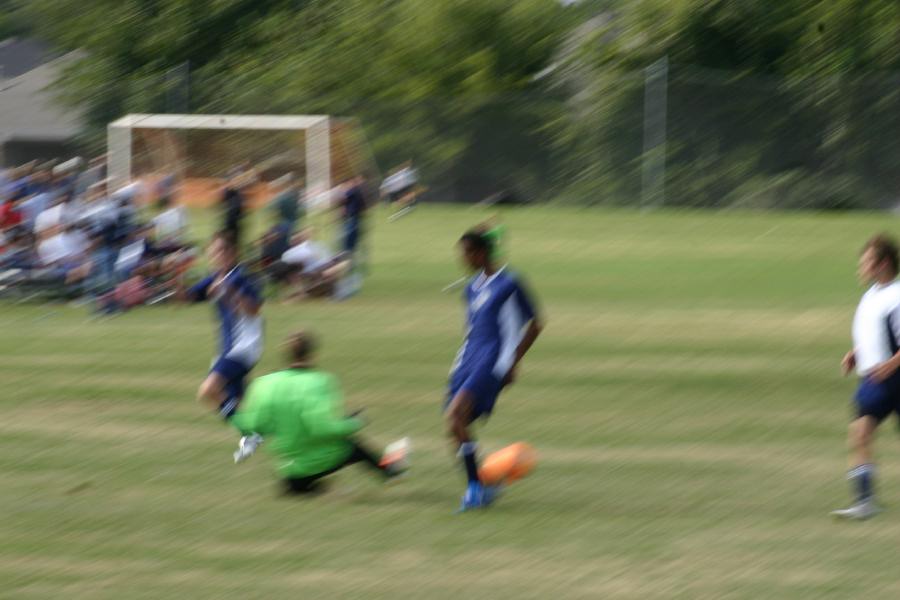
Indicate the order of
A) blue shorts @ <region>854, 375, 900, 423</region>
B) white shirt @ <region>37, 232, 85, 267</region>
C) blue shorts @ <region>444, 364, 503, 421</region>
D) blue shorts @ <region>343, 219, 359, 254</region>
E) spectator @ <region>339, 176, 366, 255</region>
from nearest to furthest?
blue shorts @ <region>854, 375, 900, 423</region> → blue shorts @ <region>444, 364, 503, 421</region> → white shirt @ <region>37, 232, 85, 267</region> → blue shorts @ <region>343, 219, 359, 254</region> → spectator @ <region>339, 176, 366, 255</region>

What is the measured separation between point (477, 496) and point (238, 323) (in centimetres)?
305

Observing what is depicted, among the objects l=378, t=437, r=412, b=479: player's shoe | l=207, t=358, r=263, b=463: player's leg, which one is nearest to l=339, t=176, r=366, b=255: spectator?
l=207, t=358, r=263, b=463: player's leg

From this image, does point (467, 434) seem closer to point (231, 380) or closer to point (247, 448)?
point (247, 448)

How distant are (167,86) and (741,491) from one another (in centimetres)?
3311

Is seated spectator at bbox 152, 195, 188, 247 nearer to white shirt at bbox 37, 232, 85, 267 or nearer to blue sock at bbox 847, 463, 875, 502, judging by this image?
white shirt at bbox 37, 232, 85, 267

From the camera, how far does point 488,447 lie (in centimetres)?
1285

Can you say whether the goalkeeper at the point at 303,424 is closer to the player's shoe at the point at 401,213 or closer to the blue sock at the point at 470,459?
the blue sock at the point at 470,459

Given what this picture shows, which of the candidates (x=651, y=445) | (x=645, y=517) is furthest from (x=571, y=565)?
(x=651, y=445)

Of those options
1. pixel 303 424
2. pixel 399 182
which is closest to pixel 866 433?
pixel 303 424

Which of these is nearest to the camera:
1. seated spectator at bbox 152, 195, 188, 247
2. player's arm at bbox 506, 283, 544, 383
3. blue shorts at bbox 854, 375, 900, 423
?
blue shorts at bbox 854, 375, 900, 423

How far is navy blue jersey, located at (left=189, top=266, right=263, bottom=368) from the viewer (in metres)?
12.8

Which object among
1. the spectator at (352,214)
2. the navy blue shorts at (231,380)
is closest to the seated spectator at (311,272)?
the spectator at (352,214)

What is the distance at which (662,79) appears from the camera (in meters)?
39.0

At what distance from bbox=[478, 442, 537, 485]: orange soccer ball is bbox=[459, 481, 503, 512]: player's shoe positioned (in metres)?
0.05
